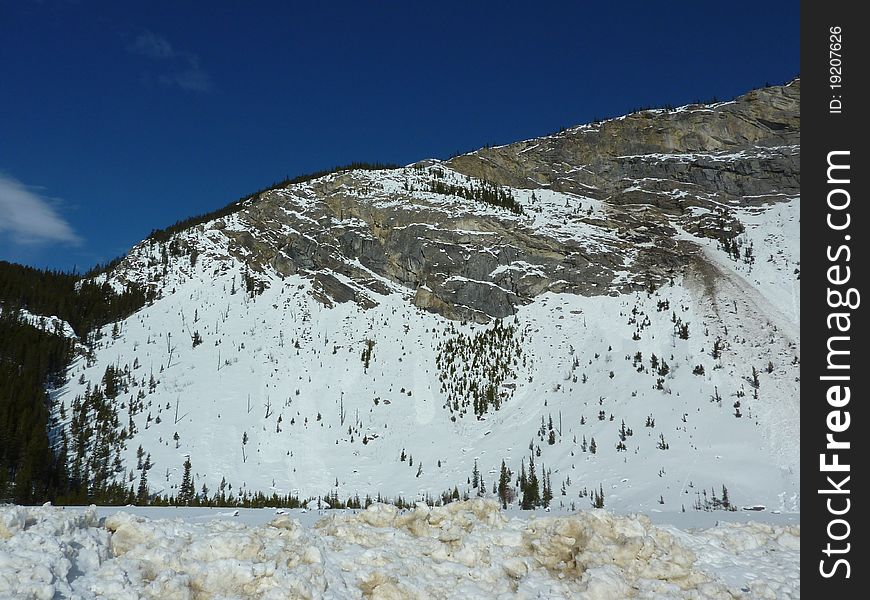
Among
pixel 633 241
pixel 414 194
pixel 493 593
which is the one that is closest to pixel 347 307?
pixel 414 194

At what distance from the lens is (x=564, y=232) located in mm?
78062

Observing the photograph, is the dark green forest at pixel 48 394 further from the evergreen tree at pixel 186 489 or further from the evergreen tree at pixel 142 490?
the evergreen tree at pixel 186 489

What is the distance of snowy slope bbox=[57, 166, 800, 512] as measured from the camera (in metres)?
39.3

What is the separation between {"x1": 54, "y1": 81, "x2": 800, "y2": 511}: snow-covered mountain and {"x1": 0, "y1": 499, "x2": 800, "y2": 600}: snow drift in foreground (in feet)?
79.9

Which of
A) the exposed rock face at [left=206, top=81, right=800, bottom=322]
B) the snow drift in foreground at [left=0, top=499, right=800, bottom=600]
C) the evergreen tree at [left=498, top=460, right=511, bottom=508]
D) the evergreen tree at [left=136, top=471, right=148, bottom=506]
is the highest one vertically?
the exposed rock face at [left=206, top=81, right=800, bottom=322]

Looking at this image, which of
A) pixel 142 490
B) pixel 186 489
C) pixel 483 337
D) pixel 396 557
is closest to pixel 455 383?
pixel 483 337

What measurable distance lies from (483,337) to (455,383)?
9.19m

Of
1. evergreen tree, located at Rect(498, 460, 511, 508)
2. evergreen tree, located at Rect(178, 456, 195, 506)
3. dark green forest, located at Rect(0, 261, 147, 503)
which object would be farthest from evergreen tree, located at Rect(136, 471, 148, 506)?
evergreen tree, located at Rect(498, 460, 511, 508)

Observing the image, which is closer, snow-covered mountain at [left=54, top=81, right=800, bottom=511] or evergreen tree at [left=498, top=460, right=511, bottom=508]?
evergreen tree at [left=498, top=460, right=511, bottom=508]

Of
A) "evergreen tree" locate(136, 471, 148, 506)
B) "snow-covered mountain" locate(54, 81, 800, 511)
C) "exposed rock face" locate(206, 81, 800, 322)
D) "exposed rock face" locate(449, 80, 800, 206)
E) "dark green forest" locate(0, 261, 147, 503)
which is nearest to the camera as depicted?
"evergreen tree" locate(136, 471, 148, 506)

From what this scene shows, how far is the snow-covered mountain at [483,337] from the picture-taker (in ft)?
137

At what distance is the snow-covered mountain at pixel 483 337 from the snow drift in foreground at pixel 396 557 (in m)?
24.3

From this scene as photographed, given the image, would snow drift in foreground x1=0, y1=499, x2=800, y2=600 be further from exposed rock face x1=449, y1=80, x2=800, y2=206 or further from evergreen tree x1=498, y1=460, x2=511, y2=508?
exposed rock face x1=449, y1=80, x2=800, y2=206

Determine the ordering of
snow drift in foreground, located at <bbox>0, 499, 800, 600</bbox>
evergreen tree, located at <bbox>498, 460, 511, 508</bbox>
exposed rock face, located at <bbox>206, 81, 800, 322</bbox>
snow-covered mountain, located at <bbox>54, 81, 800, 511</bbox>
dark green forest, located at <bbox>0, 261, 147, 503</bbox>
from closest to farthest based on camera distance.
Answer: snow drift in foreground, located at <bbox>0, 499, 800, 600</bbox> → evergreen tree, located at <bbox>498, 460, 511, 508</bbox> → dark green forest, located at <bbox>0, 261, 147, 503</bbox> → snow-covered mountain, located at <bbox>54, 81, 800, 511</bbox> → exposed rock face, located at <bbox>206, 81, 800, 322</bbox>
